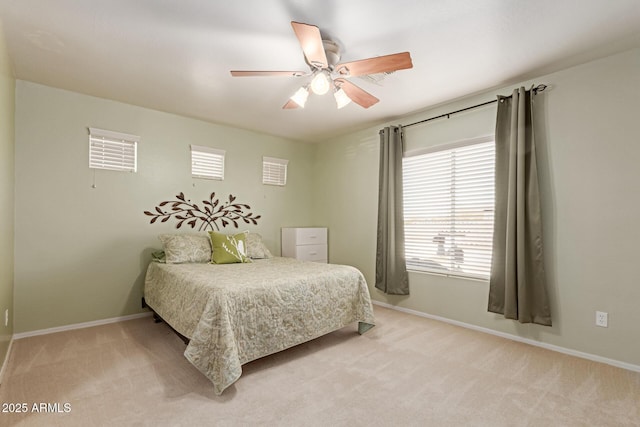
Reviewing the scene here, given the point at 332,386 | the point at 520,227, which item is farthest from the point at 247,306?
the point at 520,227

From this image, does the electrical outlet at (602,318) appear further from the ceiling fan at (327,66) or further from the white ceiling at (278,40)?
the ceiling fan at (327,66)

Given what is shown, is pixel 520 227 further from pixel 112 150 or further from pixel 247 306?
pixel 112 150

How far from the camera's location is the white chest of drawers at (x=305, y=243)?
15.1 feet

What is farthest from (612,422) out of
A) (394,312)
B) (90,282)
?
(90,282)

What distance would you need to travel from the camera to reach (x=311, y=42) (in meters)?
1.85

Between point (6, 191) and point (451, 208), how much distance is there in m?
4.11

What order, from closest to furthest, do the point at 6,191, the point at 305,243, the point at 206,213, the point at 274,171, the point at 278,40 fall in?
the point at 278,40 → the point at 6,191 → the point at 206,213 → the point at 305,243 → the point at 274,171

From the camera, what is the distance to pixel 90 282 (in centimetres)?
327

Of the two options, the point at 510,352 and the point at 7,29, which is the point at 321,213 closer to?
the point at 510,352

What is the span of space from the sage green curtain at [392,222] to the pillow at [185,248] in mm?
2150

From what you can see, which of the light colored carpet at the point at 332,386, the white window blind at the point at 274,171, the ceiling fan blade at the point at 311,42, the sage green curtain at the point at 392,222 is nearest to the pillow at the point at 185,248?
the light colored carpet at the point at 332,386

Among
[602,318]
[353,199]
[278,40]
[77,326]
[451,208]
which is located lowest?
[77,326]

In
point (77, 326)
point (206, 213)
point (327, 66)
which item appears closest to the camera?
point (327, 66)

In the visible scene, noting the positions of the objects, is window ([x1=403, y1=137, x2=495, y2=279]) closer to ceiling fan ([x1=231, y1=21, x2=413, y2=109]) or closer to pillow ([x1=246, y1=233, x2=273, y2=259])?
ceiling fan ([x1=231, y1=21, x2=413, y2=109])
